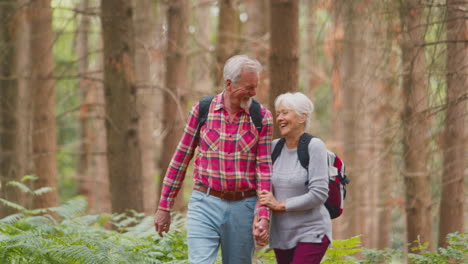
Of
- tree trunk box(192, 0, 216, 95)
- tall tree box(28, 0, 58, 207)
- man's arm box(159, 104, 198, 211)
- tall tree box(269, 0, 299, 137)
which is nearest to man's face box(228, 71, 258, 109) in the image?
man's arm box(159, 104, 198, 211)

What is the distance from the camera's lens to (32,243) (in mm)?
4945

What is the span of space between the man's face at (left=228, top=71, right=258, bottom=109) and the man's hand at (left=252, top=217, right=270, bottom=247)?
30.4 inches

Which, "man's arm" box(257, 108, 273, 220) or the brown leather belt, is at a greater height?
"man's arm" box(257, 108, 273, 220)

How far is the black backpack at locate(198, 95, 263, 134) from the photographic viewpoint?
4262 millimetres

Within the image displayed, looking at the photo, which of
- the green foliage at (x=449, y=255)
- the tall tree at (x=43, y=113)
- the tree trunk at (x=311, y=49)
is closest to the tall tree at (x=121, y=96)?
the tall tree at (x=43, y=113)

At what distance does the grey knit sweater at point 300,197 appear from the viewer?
13.5 feet

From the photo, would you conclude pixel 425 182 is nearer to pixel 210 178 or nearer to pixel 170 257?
pixel 170 257

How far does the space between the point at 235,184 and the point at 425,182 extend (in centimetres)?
495

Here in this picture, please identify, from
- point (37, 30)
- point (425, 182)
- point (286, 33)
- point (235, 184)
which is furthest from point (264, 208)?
point (37, 30)

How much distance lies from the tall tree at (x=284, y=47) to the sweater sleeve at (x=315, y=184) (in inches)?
89.6

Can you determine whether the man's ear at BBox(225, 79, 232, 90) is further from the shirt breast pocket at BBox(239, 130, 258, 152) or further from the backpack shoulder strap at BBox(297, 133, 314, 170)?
the backpack shoulder strap at BBox(297, 133, 314, 170)

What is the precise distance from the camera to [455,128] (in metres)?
7.04

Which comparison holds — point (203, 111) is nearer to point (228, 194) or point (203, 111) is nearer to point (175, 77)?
point (228, 194)

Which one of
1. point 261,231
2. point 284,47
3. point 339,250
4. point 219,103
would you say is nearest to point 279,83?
point 284,47
